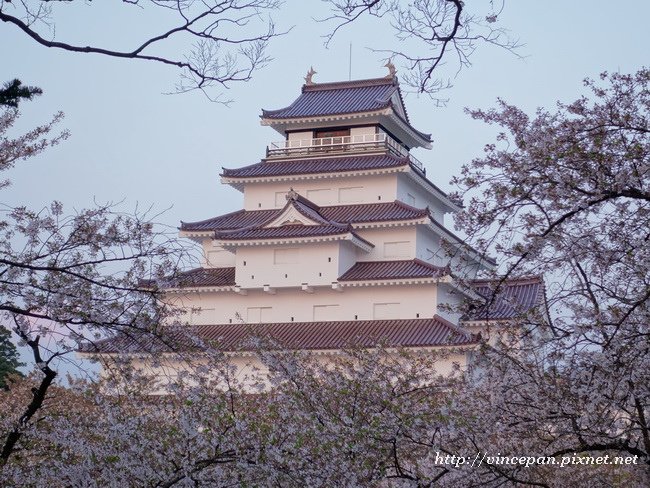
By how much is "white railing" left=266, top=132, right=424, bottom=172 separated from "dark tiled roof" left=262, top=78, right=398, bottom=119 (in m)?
1.17

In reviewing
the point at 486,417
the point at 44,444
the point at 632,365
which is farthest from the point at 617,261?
the point at 44,444

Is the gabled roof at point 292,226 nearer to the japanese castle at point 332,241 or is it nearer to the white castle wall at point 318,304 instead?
the japanese castle at point 332,241

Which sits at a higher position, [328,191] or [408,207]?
[328,191]

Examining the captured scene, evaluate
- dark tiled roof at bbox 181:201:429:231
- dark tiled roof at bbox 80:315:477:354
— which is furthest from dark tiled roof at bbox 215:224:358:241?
dark tiled roof at bbox 80:315:477:354

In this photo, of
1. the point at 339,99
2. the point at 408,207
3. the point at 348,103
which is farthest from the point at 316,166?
the point at 408,207

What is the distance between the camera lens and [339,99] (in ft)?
149

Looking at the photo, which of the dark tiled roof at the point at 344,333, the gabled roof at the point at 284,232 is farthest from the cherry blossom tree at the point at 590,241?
the gabled roof at the point at 284,232

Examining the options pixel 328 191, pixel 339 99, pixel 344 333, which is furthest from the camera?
pixel 339 99

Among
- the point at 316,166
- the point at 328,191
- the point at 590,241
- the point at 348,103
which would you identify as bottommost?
the point at 590,241

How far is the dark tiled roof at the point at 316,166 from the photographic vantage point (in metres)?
41.1

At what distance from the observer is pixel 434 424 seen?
11.1 meters

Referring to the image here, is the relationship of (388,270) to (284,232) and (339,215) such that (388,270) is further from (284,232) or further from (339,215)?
(284,232)

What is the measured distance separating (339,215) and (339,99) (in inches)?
263

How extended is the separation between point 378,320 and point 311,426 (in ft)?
86.3
